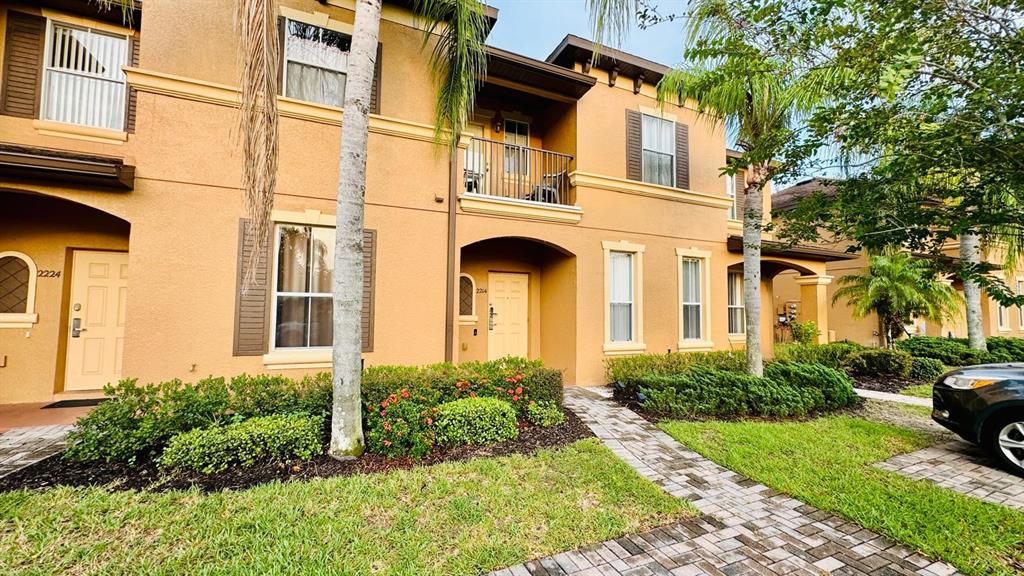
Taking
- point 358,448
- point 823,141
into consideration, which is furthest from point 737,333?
point 358,448

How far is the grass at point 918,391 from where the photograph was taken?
8.55 meters

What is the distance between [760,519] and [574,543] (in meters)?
1.73

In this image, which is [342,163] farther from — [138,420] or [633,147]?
[633,147]

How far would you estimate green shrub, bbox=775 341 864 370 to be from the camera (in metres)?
10.2

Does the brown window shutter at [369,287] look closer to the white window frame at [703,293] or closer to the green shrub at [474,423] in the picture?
the green shrub at [474,423]

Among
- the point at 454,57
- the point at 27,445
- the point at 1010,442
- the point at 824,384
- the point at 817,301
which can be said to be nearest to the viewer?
the point at 1010,442

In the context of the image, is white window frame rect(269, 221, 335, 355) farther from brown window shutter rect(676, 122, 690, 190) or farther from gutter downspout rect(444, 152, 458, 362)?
brown window shutter rect(676, 122, 690, 190)

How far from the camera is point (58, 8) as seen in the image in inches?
251

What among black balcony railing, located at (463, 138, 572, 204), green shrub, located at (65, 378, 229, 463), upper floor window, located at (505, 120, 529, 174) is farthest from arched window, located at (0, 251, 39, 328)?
upper floor window, located at (505, 120, 529, 174)

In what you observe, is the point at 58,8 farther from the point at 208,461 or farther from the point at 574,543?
the point at 574,543

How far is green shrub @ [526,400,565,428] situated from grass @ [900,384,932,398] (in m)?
8.20

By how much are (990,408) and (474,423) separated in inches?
234

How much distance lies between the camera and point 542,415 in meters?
5.77

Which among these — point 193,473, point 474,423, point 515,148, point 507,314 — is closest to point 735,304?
point 507,314
